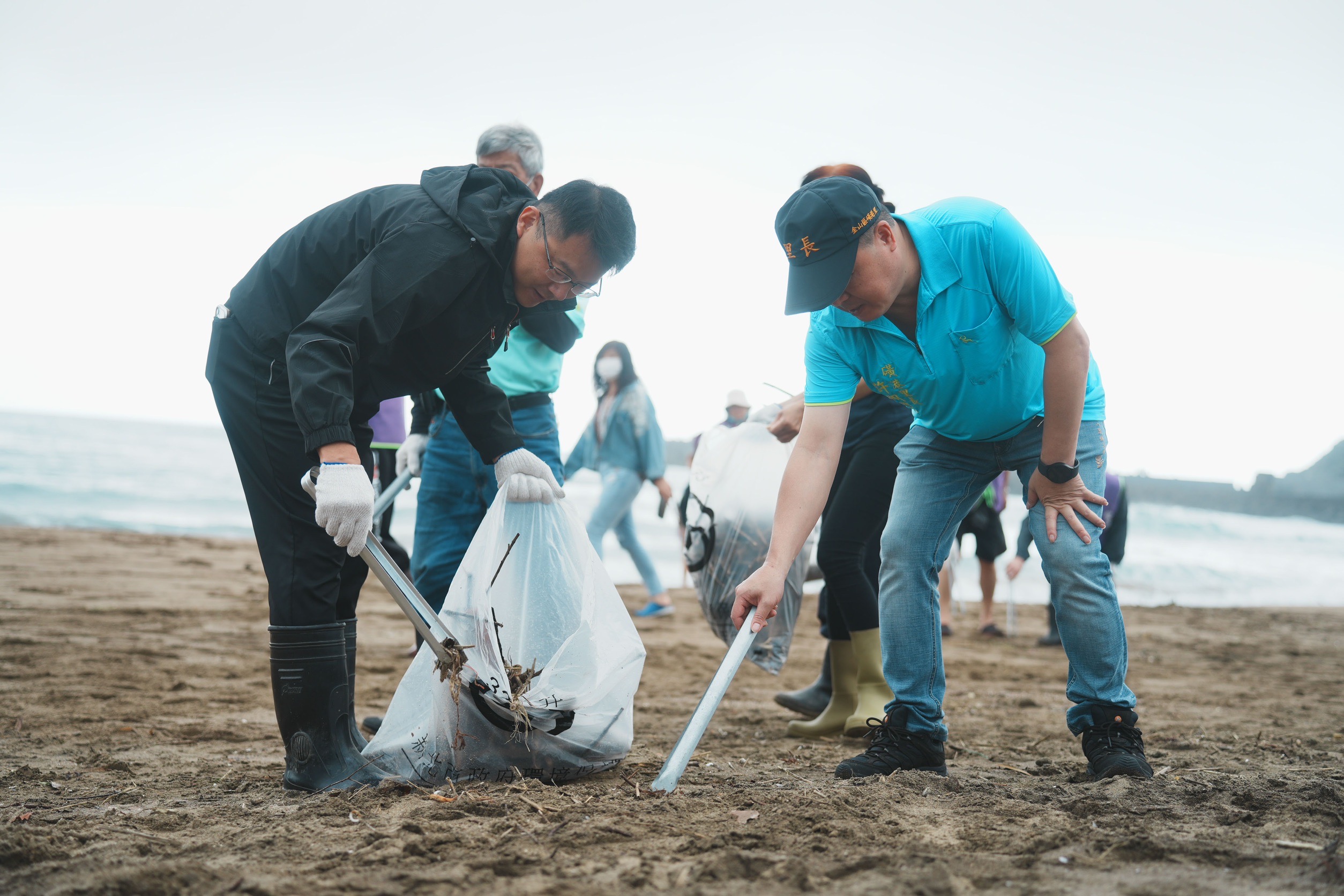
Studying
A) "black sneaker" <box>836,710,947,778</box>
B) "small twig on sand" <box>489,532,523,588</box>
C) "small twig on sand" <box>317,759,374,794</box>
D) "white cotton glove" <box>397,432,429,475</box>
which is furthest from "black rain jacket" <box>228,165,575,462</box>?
"black sneaker" <box>836,710,947,778</box>

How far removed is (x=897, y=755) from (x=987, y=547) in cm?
412

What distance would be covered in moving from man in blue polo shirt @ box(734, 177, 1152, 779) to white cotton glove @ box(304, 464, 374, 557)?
787 millimetres

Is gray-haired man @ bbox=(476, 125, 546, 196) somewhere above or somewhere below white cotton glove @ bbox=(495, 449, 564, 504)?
above

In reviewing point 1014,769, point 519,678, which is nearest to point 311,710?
point 519,678

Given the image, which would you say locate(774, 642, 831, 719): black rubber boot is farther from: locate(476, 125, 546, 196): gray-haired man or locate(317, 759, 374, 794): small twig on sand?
locate(476, 125, 546, 196): gray-haired man

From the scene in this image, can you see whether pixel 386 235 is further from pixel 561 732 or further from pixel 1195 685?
pixel 1195 685

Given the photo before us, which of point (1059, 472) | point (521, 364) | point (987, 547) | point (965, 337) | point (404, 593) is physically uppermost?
point (965, 337)

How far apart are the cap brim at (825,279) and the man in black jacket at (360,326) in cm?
39

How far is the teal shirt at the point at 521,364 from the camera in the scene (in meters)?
2.78

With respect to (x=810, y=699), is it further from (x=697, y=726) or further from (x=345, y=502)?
(x=345, y=502)

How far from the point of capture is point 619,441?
5.83 metres

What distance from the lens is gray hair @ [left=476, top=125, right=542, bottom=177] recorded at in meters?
2.68

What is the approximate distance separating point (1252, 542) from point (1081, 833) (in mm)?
21698

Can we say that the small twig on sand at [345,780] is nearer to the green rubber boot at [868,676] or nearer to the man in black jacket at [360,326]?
the man in black jacket at [360,326]
